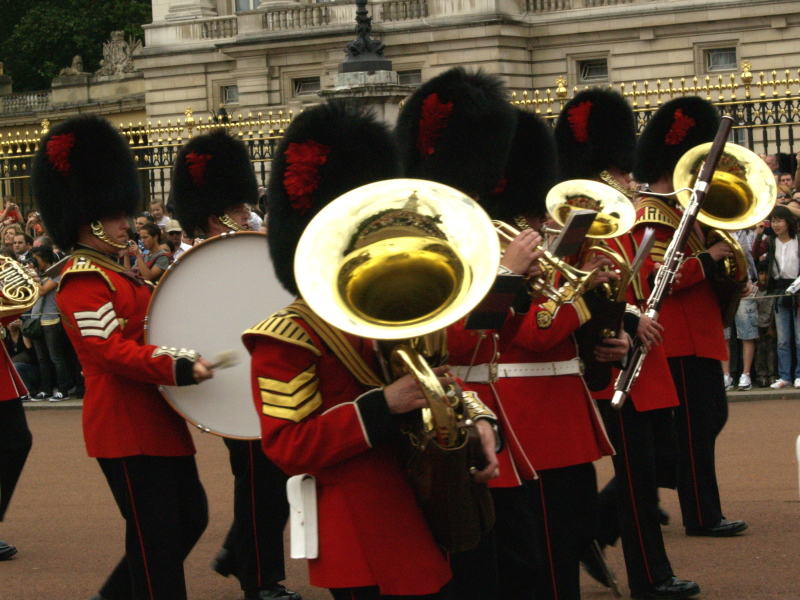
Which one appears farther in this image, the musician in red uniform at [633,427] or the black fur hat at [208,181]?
the black fur hat at [208,181]

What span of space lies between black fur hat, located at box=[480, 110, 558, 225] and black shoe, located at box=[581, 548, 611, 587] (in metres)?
1.33

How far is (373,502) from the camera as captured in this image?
3.21 metres

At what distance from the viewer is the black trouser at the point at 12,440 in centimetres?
621

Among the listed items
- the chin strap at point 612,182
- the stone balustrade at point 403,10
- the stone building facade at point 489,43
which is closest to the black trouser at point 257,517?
the chin strap at point 612,182

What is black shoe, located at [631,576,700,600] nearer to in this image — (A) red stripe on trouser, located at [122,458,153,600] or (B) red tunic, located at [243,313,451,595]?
(A) red stripe on trouser, located at [122,458,153,600]

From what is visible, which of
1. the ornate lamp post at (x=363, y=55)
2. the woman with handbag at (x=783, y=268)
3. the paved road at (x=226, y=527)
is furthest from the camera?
the ornate lamp post at (x=363, y=55)

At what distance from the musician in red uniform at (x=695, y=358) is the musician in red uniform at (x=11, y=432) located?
2.80 meters

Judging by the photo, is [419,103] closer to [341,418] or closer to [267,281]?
[267,281]

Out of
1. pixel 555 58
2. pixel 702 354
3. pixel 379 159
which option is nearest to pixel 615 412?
pixel 702 354

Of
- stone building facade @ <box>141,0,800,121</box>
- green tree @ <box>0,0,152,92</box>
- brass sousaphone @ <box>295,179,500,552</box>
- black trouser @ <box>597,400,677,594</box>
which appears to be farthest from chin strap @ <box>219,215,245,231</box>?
green tree @ <box>0,0,152,92</box>

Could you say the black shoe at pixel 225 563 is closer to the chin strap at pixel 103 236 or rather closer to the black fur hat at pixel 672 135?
the chin strap at pixel 103 236

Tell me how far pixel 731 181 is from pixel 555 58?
2081 cm

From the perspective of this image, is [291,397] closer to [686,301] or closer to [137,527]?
[137,527]

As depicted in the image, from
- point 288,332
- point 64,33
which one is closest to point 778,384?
point 288,332
